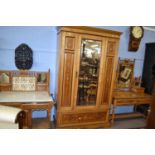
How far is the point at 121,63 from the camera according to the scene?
3299 mm

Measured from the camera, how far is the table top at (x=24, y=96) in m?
2.27

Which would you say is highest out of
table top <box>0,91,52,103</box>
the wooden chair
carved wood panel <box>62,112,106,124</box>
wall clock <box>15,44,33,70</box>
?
wall clock <box>15,44,33,70</box>

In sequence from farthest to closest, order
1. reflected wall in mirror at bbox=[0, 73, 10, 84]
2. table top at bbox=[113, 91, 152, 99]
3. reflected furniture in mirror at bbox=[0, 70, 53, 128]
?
table top at bbox=[113, 91, 152, 99]
reflected wall in mirror at bbox=[0, 73, 10, 84]
reflected furniture in mirror at bbox=[0, 70, 53, 128]

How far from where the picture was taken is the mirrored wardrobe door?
102 inches

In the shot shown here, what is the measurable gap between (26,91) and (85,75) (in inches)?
42.4

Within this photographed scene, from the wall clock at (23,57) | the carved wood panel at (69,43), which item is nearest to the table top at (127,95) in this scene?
the carved wood panel at (69,43)

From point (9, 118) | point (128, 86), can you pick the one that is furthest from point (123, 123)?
point (9, 118)

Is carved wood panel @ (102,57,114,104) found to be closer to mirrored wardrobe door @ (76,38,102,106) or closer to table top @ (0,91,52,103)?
mirrored wardrobe door @ (76,38,102,106)

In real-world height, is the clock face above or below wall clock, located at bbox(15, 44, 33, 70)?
above

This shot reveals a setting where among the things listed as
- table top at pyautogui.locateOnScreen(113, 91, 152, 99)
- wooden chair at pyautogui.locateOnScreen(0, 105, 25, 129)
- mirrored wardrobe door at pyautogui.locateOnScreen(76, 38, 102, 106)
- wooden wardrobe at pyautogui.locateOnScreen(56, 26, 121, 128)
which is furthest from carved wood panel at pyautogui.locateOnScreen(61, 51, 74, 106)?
table top at pyautogui.locateOnScreen(113, 91, 152, 99)

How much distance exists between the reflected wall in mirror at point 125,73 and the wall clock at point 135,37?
307 mm

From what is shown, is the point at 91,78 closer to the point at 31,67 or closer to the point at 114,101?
the point at 114,101

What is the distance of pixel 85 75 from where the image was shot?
2699 mm
